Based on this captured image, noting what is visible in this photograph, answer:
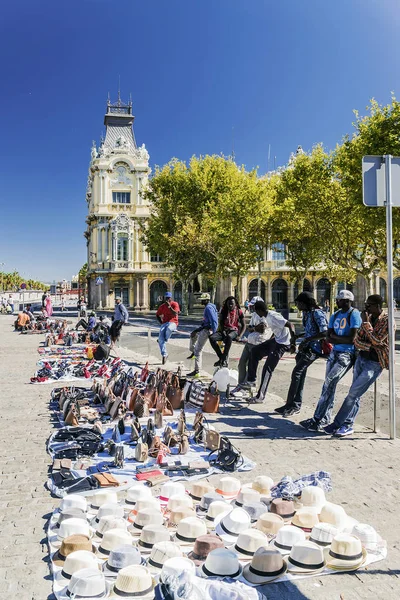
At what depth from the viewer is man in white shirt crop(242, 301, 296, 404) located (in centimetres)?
796

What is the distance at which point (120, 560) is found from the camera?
3.24 meters

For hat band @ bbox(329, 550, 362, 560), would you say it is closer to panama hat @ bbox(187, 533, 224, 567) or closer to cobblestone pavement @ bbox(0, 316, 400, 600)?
cobblestone pavement @ bbox(0, 316, 400, 600)

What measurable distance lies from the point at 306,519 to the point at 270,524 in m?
0.31

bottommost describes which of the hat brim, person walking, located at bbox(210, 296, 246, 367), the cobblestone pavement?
the cobblestone pavement

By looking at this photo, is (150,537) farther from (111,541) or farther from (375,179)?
(375,179)

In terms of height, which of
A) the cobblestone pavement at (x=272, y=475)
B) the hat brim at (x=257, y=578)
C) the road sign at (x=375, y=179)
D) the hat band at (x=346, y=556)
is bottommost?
the cobblestone pavement at (x=272, y=475)

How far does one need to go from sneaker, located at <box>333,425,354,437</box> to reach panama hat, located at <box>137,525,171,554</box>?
3.47 meters

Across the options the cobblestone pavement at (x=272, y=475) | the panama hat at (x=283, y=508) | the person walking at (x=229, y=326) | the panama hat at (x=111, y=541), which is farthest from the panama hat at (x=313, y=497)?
the person walking at (x=229, y=326)

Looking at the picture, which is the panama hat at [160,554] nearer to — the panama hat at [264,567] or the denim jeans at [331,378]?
the panama hat at [264,567]

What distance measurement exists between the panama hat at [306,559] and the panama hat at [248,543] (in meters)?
0.21

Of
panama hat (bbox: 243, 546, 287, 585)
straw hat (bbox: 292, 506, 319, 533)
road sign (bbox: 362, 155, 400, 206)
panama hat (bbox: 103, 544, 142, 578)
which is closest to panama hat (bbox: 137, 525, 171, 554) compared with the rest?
panama hat (bbox: 103, 544, 142, 578)

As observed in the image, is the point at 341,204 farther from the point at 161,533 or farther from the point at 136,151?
the point at 136,151

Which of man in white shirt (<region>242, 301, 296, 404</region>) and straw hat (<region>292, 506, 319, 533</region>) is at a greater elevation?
man in white shirt (<region>242, 301, 296, 404</region>)

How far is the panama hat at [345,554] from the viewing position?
335 cm
